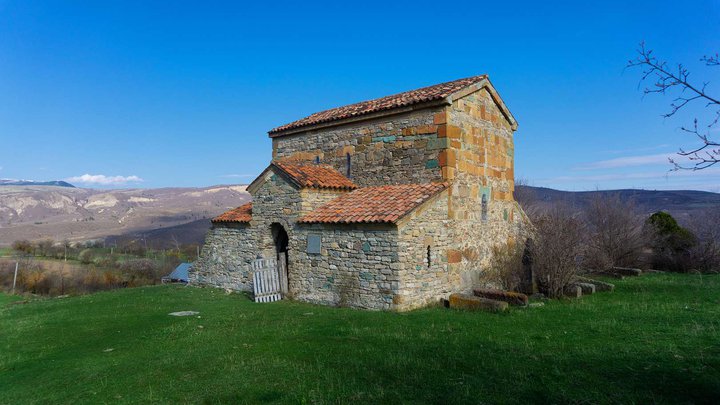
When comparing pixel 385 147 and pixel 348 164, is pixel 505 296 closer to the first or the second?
pixel 385 147

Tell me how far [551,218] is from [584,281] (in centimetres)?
270

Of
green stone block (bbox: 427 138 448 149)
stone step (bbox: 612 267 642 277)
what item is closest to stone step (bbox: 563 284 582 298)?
green stone block (bbox: 427 138 448 149)

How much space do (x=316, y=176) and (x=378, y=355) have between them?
7.95m

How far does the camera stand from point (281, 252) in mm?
14344

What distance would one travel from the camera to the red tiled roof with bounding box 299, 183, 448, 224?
10851mm

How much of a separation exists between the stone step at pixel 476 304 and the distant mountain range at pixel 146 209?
1657 cm

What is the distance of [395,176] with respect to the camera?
13.2 m

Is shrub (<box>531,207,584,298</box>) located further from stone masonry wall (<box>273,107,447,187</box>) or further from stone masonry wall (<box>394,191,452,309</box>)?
stone masonry wall (<box>273,107,447,187</box>)

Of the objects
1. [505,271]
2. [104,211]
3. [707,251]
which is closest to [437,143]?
[505,271]

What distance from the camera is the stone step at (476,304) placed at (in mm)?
9789

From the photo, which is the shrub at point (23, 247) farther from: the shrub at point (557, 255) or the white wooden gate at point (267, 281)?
the shrub at point (557, 255)

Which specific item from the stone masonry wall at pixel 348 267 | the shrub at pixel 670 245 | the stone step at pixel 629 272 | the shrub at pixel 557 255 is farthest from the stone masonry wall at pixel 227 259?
the shrub at pixel 670 245

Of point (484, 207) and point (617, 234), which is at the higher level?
point (484, 207)

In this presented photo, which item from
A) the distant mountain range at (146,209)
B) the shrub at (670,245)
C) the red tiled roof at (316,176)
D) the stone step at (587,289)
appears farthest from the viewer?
the distant mountain range at (146,209)
